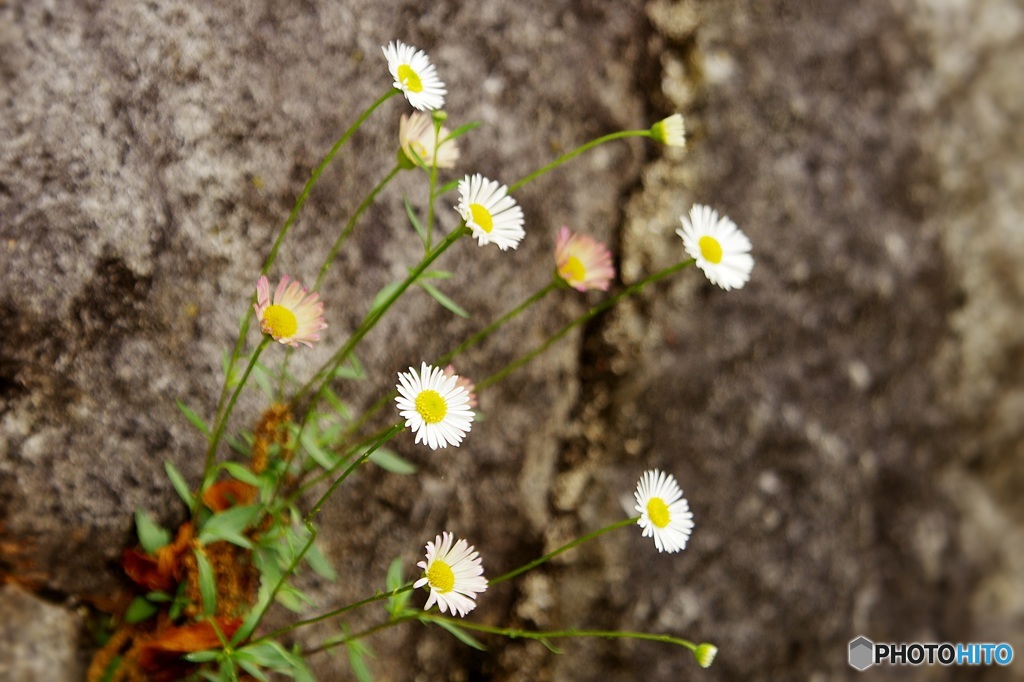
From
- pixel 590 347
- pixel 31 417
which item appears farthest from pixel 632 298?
pixel 31 417

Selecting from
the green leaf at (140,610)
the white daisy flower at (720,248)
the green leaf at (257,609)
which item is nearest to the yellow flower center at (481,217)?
the white daisy flower at (720,248)

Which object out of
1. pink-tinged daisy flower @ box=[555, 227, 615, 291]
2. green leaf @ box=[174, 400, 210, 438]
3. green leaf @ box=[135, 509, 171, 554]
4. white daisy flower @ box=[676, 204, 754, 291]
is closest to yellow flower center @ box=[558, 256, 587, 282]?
pink-tinged daisy flower @ box=[555, 227, 615, 291]

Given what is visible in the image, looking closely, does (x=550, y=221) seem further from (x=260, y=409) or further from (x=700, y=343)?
(x=260, y=409)

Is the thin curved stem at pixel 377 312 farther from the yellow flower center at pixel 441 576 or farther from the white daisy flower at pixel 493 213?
the yellow flower center at pixel 441 576

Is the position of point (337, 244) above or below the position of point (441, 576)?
above

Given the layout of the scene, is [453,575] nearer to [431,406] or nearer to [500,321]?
[431,406]

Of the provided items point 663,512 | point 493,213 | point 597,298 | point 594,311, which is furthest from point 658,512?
point 597,298

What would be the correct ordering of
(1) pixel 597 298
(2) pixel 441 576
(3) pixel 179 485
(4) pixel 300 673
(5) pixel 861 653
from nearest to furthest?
(2) pixel 441 576 → (4) pixel 300 673 → (3) pixel 179 485 → (1) pixel 597 298 → (5) pixel 861 653
